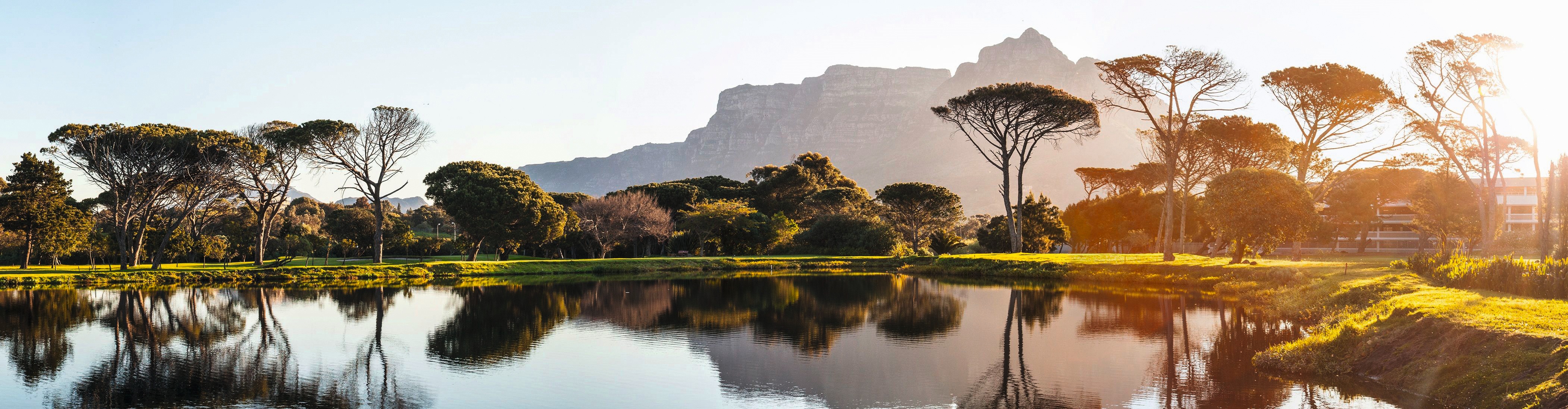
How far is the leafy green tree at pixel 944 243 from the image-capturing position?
6812 centimetres

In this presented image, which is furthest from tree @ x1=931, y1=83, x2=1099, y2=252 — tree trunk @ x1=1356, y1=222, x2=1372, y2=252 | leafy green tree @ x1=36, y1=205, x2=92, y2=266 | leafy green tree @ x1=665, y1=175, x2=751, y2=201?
leafy green tree @ x1=36, y1=205, x2=92, y2=266

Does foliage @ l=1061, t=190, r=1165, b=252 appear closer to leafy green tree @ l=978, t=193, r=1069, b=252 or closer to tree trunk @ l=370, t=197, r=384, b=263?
leafy green tree @ l=978, t=193, r=1069, b=252

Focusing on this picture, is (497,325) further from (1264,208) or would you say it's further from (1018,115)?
(1018,115)

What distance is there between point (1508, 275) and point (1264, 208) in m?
15.8

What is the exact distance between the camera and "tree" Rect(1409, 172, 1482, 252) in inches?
2276

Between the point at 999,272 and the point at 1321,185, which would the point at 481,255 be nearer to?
the point at 999,272

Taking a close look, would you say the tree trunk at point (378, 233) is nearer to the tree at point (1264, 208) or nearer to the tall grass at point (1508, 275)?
the tree at point (1264, 208)

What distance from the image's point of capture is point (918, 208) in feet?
249

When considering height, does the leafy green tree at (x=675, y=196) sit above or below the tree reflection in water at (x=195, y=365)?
above

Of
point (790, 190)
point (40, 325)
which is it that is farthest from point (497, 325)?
point (790, 190)

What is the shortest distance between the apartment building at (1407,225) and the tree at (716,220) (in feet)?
173

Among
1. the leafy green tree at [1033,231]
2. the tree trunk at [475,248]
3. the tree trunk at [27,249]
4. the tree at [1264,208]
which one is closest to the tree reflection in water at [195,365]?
the tree trunk at [27,249]

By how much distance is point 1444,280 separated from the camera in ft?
76.0

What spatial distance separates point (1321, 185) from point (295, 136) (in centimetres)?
6138
